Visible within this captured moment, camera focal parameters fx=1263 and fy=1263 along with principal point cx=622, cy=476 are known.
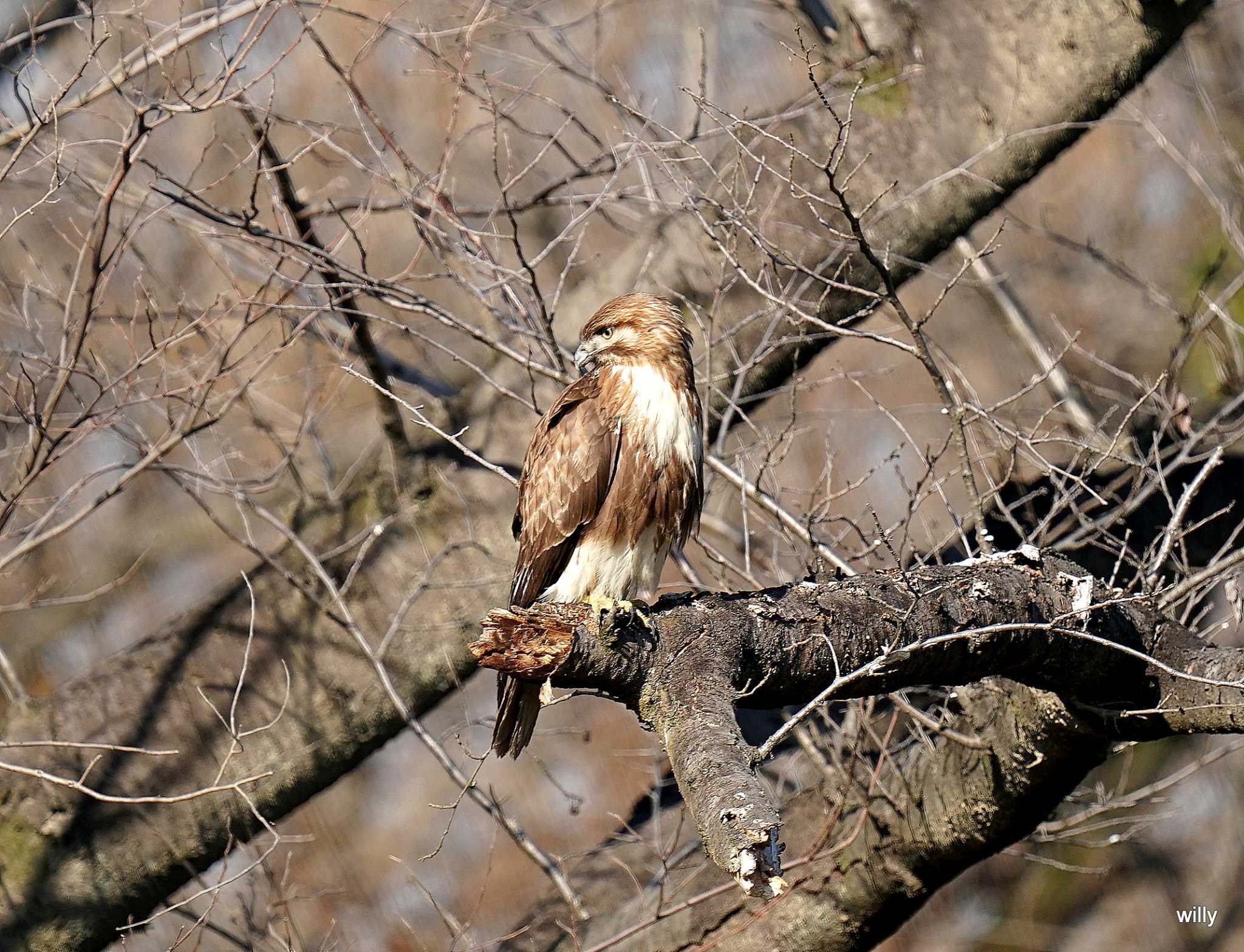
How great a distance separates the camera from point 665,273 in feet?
15.4

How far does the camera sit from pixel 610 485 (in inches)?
142

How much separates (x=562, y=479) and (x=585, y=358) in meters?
0.45

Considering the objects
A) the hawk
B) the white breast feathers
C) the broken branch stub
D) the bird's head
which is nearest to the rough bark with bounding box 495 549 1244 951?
the broken branch stub

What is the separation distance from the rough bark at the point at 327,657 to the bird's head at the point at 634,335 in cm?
85

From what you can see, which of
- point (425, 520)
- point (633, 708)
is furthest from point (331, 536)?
point (633, 708)

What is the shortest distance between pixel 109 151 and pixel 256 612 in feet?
13.6

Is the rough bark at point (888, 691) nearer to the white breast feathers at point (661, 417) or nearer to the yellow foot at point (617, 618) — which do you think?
the yellow foot at point (617, 618)

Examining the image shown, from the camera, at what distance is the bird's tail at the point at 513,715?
11.7 feet

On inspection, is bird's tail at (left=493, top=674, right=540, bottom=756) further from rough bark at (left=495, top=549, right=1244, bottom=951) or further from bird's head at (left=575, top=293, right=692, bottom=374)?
bird's head at (left=575, top=293, right=692, bottom=374)

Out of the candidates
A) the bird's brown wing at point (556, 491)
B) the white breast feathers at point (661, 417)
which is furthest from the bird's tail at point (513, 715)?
the white breast feathers at point (661, 417)

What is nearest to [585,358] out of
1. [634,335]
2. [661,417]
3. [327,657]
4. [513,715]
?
[634,335]

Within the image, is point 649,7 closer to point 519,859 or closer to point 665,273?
point 665,273

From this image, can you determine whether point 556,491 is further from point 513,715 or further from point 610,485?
point 513,715

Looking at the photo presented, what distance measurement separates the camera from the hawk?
357cm
